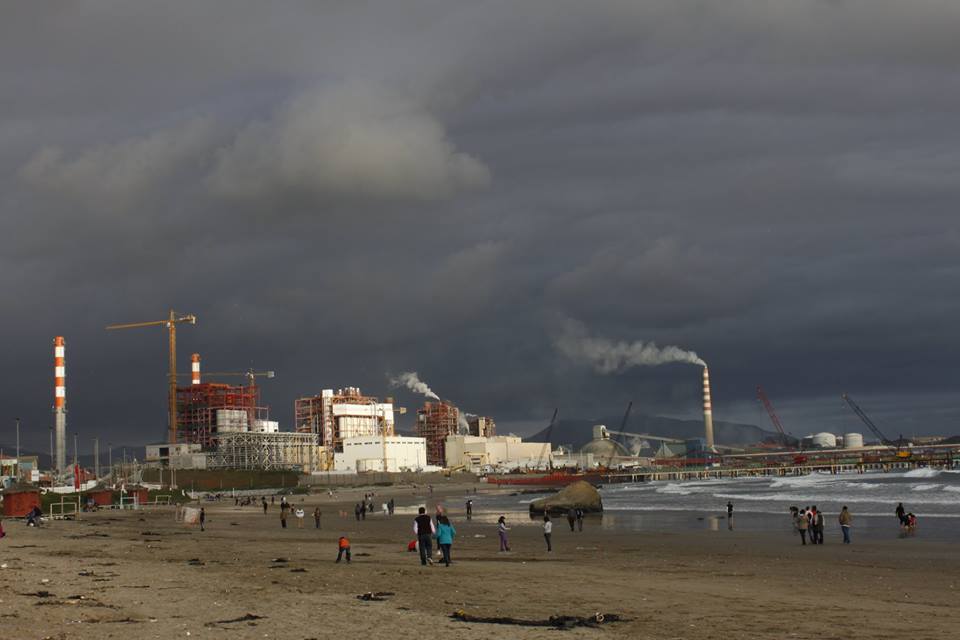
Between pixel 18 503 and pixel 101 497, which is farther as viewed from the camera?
pixel 101 497

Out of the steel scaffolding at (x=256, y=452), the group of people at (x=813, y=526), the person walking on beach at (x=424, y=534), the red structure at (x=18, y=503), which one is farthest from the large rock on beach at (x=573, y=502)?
the steel scaffolding at (x=256, y=452)

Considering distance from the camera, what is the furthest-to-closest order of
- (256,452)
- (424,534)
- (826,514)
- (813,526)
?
(256,452), (826,514), (813,526), (424,534)

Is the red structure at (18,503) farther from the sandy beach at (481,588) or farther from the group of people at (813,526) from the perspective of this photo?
the group of people at (813,526)

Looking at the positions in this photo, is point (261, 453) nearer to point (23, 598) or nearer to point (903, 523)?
point (903, 523)

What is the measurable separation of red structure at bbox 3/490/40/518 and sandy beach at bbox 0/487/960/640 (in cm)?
2512

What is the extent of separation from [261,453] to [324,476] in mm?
12038

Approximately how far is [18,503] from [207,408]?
11689 cm

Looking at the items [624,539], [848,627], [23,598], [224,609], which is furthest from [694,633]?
[624,539]

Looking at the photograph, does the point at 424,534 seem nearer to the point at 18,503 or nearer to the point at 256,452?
the point at 18,503

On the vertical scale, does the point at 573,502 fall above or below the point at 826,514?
above

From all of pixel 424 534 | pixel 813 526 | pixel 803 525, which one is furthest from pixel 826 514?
pixel 424 534

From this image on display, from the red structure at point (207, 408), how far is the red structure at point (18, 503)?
363 feet

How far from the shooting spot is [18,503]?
220 ft

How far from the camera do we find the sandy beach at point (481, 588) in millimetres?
17094
